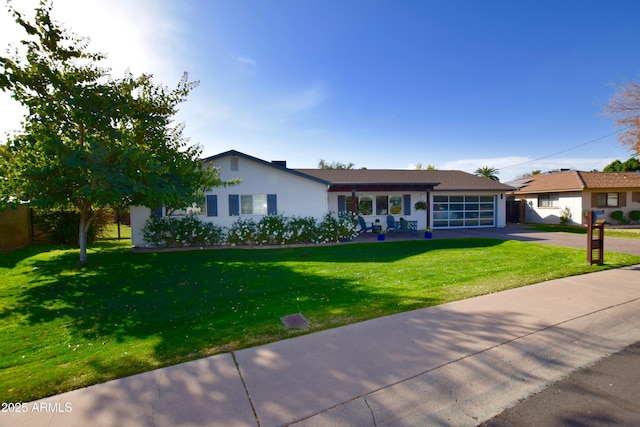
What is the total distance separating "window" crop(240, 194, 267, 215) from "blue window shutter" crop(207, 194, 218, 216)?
1.17m

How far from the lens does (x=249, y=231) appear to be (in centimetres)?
1359

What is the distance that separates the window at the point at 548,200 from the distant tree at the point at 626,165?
2291cm

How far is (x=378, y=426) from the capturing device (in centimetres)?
248

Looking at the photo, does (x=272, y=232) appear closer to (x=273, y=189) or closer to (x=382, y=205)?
(x=273, y=189)

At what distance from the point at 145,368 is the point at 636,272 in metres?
10.5

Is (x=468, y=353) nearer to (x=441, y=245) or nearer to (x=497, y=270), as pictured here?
(x=497, y=270)

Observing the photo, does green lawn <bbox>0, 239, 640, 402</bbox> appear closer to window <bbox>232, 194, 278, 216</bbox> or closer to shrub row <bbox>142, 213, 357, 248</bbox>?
shrub row <bbox>142, 213, 357, 248</bbox>

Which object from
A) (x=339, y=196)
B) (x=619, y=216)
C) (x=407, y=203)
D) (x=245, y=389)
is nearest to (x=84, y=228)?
(x=245, y=389)

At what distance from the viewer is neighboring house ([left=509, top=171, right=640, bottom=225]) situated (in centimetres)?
2095

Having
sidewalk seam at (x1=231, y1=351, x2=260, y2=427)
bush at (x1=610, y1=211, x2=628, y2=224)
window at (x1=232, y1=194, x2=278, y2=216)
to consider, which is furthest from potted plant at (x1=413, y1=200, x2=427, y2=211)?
sidewalk seam at (x1=231, y1=351, x2=260, y2=427)

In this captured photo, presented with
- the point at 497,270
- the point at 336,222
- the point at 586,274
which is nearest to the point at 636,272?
the point at 586,274

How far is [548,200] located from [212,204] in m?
24.5

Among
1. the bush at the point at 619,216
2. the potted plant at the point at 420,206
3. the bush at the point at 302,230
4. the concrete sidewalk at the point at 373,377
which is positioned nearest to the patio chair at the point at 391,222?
the potted plant at the point at 420,206

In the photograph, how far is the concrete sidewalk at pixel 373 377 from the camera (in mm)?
2602
